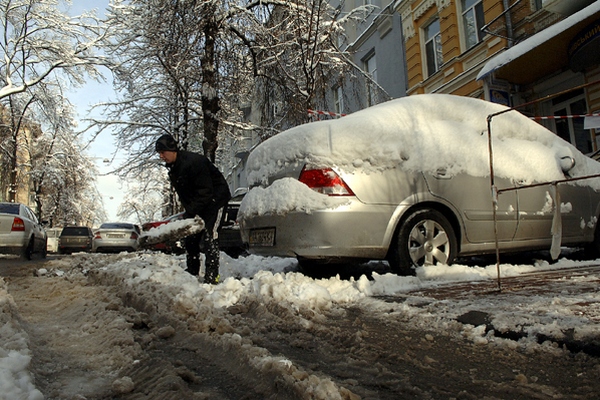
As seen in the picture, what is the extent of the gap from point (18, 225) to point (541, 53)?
12.5 meters

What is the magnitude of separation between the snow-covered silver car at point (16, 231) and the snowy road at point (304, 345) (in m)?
7.98

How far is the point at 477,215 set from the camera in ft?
14.4

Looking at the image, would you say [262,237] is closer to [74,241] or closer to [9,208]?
[9,208]

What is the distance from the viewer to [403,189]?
13.3 feet

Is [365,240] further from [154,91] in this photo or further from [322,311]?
[154,91]

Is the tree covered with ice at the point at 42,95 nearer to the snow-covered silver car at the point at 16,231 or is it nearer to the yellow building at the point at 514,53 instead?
the snow-covered silver car at the point at 16,231

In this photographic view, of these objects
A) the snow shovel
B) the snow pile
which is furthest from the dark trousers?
the snow pile

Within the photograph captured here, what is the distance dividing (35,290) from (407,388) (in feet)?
13.5

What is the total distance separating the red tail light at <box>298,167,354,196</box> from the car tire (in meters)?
0.70

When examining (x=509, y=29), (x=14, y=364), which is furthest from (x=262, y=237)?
(x=509, y=29)

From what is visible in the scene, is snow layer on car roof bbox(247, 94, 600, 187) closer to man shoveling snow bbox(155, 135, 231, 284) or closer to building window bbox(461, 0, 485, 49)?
man shoveling snow bbox(155, 135, 231, 284)

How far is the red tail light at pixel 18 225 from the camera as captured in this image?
10164 millimetres

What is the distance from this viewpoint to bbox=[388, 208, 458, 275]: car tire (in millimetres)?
4020

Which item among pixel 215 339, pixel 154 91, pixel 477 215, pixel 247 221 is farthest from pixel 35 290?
pixel 154 91
